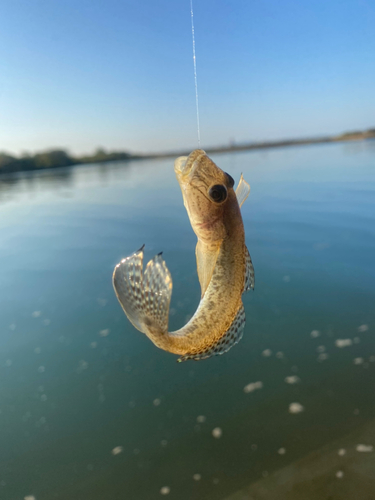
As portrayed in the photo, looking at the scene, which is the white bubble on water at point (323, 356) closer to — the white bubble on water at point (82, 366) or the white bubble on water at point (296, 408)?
the white bubble on water at point (296, 408)

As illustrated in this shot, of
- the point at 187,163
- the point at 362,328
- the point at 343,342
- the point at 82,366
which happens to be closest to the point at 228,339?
the point at 187,163

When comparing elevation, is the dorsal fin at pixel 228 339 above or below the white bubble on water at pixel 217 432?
above

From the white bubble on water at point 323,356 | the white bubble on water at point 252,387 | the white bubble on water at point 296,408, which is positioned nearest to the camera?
the white bubble on water at point 296,408

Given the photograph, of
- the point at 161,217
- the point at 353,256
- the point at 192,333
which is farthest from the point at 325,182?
the point at 192,333

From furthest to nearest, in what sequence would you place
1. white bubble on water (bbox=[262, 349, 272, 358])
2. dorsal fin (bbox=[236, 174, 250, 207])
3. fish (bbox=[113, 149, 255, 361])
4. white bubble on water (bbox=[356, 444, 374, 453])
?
white bubble on water (bbox=[262, 349, 272, 358]) < white bubble on water (bbox=[356, 444, 374, 453]) < dorsal fin (bbox=[236, 174, 250, 207]) < fish (bbox=[113, 149, 255, 361])

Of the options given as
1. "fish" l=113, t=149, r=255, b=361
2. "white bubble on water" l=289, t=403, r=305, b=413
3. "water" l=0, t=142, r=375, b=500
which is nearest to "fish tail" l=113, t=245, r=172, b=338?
"fish" l=113, t=149, r=255, b=361

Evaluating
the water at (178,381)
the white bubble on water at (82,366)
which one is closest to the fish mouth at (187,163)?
the water at (178,381)

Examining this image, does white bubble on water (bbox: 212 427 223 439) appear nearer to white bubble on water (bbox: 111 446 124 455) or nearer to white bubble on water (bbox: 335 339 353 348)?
white bubble on water (bbox: 111 446 124 455)
